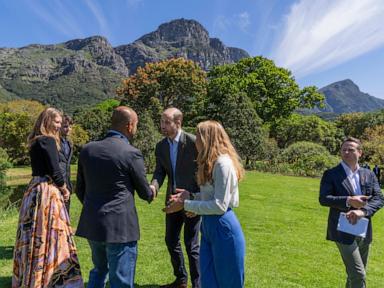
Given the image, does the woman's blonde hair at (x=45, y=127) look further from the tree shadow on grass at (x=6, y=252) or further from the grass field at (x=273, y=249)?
the tree shadow on grass at (x=6, y=252)

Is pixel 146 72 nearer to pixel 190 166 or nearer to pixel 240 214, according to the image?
pixel 240 214

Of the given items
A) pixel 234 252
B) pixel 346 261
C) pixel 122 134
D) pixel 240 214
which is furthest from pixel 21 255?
pixel 240 214

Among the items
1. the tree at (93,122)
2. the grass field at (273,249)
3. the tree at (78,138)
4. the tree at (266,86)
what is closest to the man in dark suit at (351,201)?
the grass field at (273,249)

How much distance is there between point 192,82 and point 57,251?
32.9 metres

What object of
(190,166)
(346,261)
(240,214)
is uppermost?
(190,166)

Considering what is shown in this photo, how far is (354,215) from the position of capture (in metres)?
3.78

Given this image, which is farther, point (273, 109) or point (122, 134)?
point (273, 109)

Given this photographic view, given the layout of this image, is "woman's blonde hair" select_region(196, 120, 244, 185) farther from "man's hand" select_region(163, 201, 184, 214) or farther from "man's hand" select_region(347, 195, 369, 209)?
"man's hand" select_region(347, 195, 369, 209)

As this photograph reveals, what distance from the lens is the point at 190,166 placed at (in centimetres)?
454

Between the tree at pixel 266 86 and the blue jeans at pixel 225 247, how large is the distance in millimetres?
33192

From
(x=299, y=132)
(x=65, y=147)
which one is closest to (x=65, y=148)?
(x=65, y=147)

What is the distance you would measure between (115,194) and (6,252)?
4.02 m

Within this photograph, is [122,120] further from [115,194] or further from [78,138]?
[78,138]

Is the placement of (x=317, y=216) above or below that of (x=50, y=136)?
below
